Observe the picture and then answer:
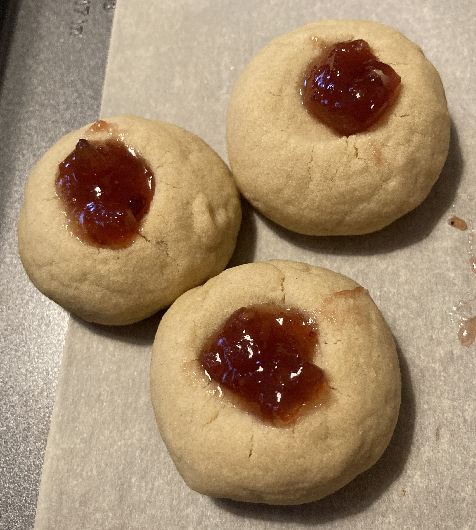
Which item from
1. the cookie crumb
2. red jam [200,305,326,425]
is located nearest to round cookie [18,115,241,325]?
red jam [200,305,326,425]

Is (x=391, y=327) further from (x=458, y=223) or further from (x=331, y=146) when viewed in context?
(x=331, y=146)

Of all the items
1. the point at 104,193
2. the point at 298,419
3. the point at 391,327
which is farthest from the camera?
the point at 391,327

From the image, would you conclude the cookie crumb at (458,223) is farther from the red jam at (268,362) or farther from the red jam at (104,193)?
the red jam at (104,193)

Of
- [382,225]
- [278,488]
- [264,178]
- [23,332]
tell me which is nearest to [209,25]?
[264,178]

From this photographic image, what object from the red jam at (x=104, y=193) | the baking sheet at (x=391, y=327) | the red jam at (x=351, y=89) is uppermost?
the red jam at (x=351, y=89)

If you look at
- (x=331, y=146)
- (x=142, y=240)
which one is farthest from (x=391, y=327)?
(x=142, y=240)

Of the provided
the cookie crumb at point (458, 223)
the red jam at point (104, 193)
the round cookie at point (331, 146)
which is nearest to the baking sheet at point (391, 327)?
the cookie crumb at point (458, 223)
